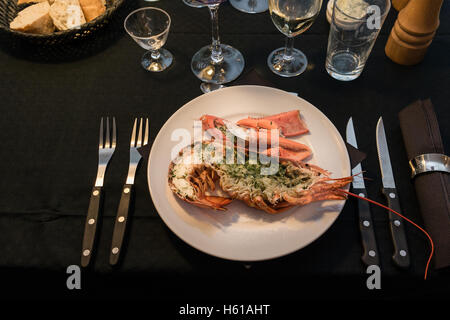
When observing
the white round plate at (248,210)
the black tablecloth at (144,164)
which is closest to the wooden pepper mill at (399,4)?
the black tablecloth at (144,164)

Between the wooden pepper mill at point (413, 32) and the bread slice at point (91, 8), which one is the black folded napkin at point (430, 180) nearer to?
the wooden pepper mill at point (413, 32)

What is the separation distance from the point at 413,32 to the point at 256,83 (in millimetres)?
519

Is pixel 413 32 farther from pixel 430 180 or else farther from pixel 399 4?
pixel 430 180

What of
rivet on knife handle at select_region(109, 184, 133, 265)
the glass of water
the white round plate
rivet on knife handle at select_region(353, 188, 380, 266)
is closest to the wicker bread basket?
the white round plate

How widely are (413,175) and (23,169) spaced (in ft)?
3.76

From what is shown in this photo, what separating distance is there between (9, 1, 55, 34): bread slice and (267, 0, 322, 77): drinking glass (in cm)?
83

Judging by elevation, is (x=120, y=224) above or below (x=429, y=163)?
below

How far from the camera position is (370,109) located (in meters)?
1.18

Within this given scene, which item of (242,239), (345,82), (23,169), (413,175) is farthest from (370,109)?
(23,169)

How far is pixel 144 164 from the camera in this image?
111cm

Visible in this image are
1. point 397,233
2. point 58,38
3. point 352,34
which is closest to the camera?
point 397,233

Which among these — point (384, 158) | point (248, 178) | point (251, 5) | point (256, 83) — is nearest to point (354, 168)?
point (384, 158)

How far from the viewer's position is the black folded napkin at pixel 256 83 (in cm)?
103

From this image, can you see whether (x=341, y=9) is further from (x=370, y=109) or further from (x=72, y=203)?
(x=72, y=203)
